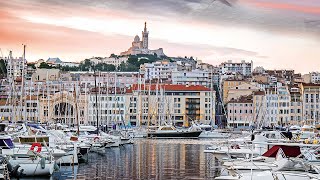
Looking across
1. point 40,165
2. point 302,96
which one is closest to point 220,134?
point 302,96

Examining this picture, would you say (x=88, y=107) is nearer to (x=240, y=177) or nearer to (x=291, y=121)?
(x=291, y=121)

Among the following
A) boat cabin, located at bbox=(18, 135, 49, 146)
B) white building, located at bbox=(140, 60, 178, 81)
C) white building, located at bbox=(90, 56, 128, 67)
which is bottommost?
boat cabin, located at bbox=(18, 135, 49, 146)

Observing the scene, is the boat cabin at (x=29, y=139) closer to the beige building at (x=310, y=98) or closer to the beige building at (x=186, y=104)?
the beige building at (x=186, y=104)

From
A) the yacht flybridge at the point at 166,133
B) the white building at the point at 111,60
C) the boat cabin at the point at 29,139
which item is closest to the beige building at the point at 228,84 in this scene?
the yacht flybridge at the point at 166,133

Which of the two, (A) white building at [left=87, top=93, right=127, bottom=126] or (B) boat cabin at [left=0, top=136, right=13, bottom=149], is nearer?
(B) boat cabin at [left=0, top=136, right=13, bottom=149]

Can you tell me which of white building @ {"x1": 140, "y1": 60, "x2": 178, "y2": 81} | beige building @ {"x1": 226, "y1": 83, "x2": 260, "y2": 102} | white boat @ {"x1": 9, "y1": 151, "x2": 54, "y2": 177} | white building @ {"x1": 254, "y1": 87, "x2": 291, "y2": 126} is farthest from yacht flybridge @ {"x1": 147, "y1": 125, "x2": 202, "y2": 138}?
white building @ {"x1": 140, "y1": 60, "x2": 178, "y2": 81}

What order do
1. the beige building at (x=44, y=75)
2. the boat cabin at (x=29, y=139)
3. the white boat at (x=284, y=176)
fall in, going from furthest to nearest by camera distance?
1. the beige building at (x=44, y=75)
2. the boat cabin at (x=29, y=139)
3. the white boat at (x=284, y=176)

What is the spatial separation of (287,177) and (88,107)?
2938 inches

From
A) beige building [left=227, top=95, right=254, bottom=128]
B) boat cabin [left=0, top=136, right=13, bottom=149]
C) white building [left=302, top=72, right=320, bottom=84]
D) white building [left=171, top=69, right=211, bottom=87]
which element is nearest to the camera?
boat cabin [left=0, top=136, right=13, bottom=149]

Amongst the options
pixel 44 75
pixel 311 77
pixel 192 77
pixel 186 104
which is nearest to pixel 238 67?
pixel 311 77

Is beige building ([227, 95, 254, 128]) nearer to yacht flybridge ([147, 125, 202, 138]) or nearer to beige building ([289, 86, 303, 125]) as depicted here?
beige building ([289, 86, 303, 125])

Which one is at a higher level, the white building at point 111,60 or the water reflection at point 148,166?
the white building at point 111,60

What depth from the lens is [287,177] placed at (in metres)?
17.8

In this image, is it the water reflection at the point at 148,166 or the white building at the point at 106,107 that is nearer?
the water reflection at the point at 148,166
